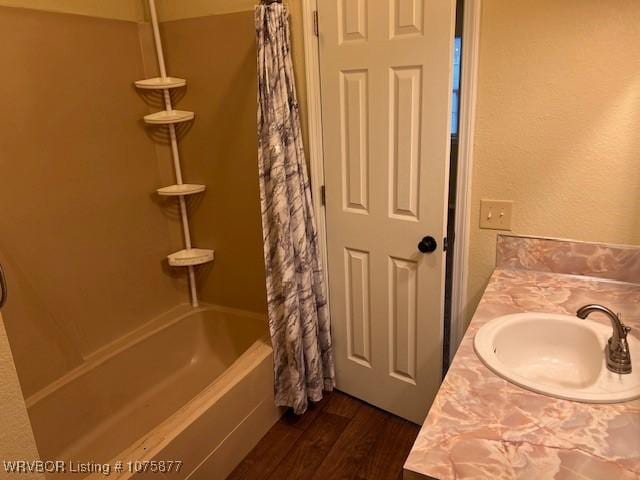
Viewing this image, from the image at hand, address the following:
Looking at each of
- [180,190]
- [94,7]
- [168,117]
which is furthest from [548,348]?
[94,7]

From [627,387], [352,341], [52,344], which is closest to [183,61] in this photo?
[52,344]

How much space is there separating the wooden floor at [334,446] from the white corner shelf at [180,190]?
1.26 m

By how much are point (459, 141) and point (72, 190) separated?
1.70m

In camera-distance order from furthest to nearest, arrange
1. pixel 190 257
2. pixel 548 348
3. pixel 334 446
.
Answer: pixel 190 257 → pixel 334 446 → pixel 548 348

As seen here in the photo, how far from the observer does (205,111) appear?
234 centimetres

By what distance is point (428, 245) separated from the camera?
1.80m

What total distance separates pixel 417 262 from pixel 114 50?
1.76 metres

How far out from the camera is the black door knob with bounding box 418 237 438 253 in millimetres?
1794

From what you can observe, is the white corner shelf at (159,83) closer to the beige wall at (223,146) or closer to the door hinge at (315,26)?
the beige wall at (223,146)

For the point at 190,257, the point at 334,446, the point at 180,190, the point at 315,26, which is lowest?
the point at 334,446

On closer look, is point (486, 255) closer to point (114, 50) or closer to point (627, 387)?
point (627, 387)

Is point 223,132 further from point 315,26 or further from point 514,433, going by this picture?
point 514,433

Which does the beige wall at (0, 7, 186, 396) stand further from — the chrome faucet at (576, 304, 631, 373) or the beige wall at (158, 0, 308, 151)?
the chrome faucet at (576, 304, 631, 373)

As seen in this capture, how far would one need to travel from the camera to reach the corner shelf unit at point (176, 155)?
7.43ft
